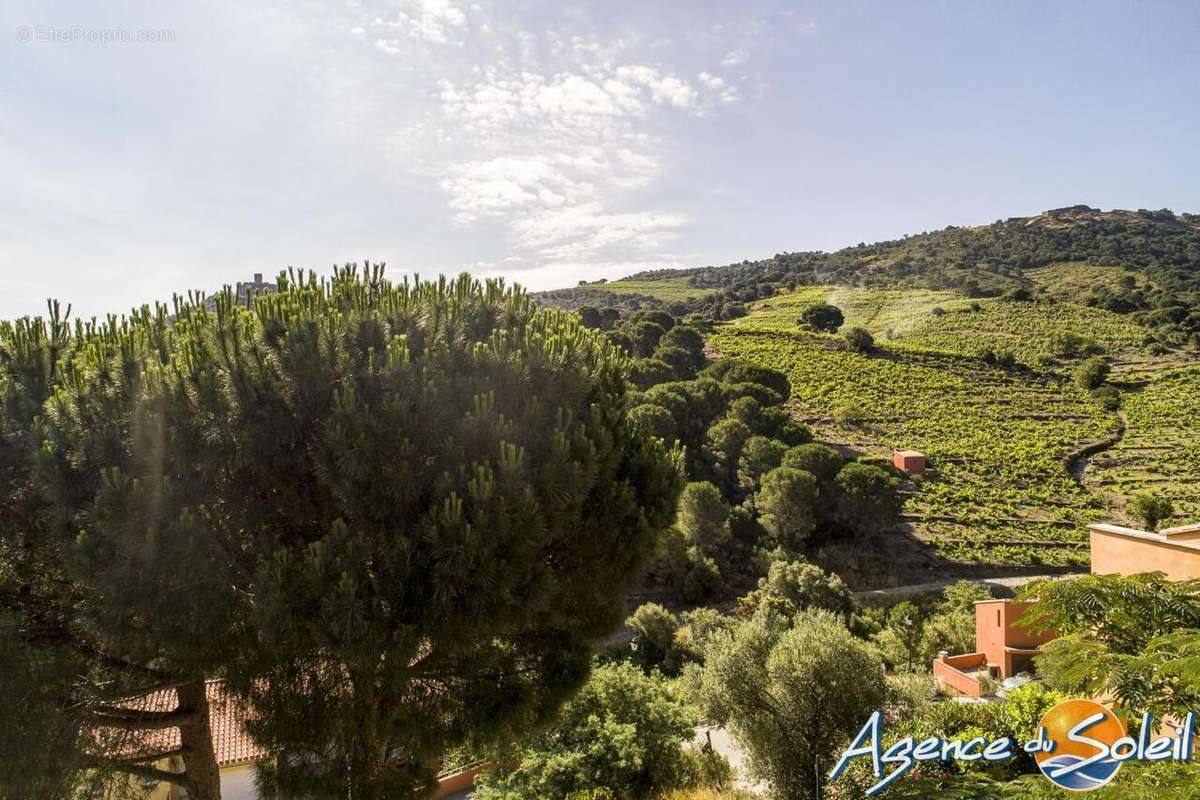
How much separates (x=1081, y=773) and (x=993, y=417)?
32890mm

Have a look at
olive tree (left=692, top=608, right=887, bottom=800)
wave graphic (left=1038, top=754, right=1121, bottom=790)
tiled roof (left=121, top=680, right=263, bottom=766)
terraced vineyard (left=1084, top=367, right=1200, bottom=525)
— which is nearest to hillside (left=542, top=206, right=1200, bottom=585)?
terraced vineyard (left=1084, top=367, right=1200, bottom=525)

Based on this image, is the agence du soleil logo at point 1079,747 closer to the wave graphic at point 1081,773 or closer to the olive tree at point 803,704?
the wave graphic at point 1081,773

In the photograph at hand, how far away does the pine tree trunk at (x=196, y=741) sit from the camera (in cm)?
552

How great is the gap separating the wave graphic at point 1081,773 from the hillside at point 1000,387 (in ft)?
58.5

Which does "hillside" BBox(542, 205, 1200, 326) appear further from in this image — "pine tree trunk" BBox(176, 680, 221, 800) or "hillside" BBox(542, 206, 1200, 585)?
"pine tree trunk" BBox(176, 680, 221, 800)

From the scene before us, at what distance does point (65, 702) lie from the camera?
455 centimetres

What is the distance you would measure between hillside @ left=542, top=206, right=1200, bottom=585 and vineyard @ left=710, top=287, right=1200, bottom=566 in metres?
0.10

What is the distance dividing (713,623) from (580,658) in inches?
480

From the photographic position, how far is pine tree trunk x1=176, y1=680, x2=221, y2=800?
18.1ft

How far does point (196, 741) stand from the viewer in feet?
18.2

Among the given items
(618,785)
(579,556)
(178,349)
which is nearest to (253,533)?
(178,349)

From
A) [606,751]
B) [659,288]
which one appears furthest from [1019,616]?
[659,288]

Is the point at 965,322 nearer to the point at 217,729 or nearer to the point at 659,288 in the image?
the point at 659,288

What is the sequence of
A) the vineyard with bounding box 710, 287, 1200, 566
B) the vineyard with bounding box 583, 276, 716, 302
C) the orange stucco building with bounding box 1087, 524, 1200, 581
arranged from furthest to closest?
the vineyard with bounding box 583, 276, 716, 302 → the vineyard with bounding box 710, 287, 1200, 566 → the orange stucco building with bounding box 1087, 524, 1200, 581
